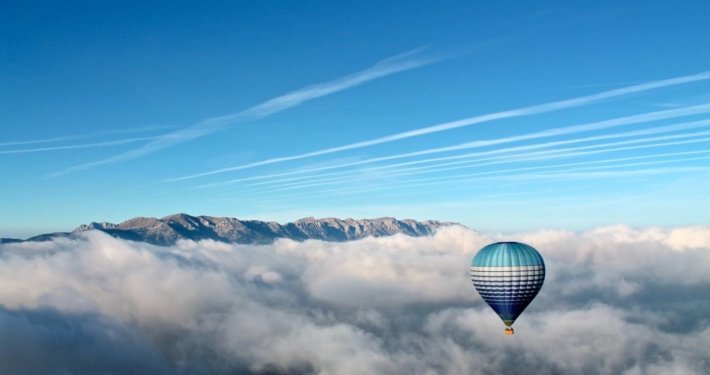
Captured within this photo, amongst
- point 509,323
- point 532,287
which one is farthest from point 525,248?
point 509,323

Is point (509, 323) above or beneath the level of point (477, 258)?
beneath

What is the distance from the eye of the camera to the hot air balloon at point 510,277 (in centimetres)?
13025

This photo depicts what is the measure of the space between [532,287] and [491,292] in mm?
10909

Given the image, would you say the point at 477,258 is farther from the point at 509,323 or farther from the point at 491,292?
the point at 509,323

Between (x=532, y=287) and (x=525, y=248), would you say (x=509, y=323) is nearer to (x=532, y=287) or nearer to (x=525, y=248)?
(x=532, y=287)

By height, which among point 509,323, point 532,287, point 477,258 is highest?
point 477,258

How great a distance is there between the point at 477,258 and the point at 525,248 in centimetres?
1296

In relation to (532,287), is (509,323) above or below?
below

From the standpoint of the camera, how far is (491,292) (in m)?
133

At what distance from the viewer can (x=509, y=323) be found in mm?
131000

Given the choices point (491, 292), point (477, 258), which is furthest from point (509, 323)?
point (477, 258)

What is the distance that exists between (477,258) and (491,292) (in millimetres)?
10250

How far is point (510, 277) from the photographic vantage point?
427ft

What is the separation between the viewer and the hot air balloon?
13025cm
